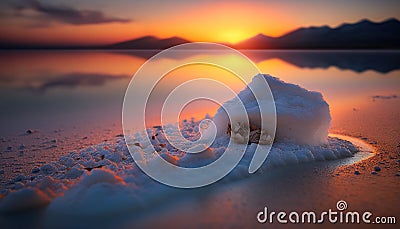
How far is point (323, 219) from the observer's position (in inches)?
126

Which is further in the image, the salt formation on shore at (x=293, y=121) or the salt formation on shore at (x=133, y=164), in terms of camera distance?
the salt formation on shore at (x=293, y=121)

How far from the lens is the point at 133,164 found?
4.26 meters

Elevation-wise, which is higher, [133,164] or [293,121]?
[293,121]

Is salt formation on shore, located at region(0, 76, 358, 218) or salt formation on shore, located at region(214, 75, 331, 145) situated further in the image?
salt formation on shore, located at region(214, 75, 331, 145)

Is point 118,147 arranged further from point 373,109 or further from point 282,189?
point 373,109

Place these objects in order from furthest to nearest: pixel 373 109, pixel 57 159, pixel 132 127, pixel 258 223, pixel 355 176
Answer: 1. pixel 373 109
2. pixel 132 127
3. pixel 57 159
4. pixel 355 176
5. pixel 258 223

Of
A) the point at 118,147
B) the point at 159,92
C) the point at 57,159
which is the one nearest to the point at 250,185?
the point at 118,147

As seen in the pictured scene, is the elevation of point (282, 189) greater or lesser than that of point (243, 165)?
lesser

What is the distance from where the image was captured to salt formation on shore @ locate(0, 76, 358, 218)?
3.39 meters

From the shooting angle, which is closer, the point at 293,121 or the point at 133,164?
the point at 133,164

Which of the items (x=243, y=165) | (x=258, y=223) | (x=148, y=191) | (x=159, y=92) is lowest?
(x=258, y=223)

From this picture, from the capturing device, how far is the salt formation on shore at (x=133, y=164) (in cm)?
339

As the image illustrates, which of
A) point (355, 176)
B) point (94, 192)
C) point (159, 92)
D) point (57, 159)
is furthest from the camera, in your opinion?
point (159, 92)

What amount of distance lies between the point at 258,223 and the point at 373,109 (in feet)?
24.4
